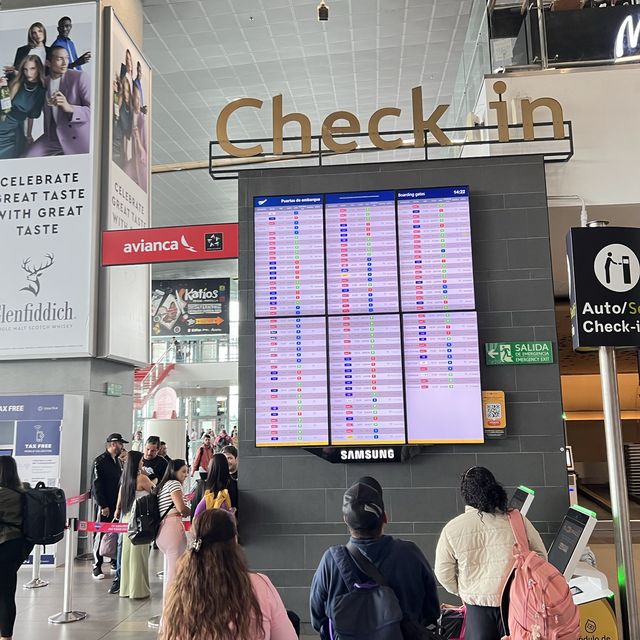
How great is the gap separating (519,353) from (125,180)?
19.7ft

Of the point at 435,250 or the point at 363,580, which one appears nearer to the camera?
the point at 363,580

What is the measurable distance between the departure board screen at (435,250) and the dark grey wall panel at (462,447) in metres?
0.14

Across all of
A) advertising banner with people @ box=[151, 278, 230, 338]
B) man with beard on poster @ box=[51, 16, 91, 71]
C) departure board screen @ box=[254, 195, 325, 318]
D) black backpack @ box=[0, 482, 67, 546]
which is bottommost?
black backpack @ box=[0, 482, 67, 546]

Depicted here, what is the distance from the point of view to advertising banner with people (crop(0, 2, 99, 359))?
777 cm

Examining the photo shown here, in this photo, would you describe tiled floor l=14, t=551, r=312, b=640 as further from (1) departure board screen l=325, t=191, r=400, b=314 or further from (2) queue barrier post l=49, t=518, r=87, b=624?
(1) departure board screen l=325, t=191, r=400, b=314

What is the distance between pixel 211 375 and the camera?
21.3m

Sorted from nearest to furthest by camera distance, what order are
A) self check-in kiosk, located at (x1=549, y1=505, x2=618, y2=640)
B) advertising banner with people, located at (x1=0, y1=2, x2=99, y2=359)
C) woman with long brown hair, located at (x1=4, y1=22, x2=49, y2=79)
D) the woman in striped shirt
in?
self check-in kiosk, located at (x1=549, y1=505, x2=618, y2=640)
the woman in striped shirt
advertising banner with people, located at (x1=0, y1=2, x2=99, y2=359)
woman with long brown hair, located at (x1=4, y1=22, x2=49, y2=79)

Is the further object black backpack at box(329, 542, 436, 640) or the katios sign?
the katios sign

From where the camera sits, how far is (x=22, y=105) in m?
8.13

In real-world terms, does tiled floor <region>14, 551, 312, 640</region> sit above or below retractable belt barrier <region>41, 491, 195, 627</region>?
below

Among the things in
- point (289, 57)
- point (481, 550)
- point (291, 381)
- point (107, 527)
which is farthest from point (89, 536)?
point (289, 57)

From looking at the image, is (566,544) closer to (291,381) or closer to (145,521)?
(291,381)

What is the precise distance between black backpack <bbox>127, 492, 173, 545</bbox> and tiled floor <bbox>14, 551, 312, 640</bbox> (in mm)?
866

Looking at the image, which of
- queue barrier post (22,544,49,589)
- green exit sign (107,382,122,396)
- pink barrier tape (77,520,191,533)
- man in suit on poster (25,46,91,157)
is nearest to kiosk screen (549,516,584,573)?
pink barrier tape (77,520,191,533)
